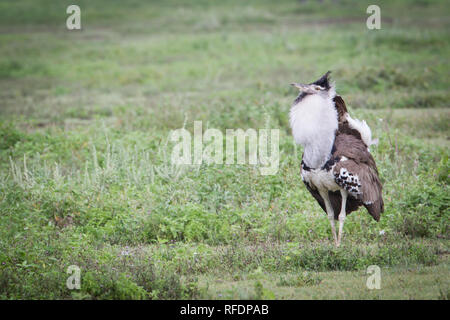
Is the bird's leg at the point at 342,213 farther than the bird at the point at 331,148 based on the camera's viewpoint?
Yes

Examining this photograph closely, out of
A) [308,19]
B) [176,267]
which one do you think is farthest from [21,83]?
[308,19]

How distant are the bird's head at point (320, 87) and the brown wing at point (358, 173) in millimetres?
597

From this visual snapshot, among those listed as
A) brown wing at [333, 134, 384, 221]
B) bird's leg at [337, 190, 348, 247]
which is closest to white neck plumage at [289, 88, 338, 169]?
brown wing at [333, 134, 384, 221]

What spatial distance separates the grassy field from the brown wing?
0.61 m

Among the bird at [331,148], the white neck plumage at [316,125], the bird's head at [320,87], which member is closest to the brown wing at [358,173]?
the bird at [331,148]

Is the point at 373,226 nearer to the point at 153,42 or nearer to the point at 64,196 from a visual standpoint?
the point at 64,196

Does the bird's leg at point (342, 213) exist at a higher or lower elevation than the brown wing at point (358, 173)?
lower

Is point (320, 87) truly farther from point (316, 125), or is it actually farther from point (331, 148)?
point (331, 148)

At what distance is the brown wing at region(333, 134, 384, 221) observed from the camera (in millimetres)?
7422

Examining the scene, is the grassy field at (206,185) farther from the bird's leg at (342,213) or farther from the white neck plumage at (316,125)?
the white neck plumage at (316,125)

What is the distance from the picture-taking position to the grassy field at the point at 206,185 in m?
6.82

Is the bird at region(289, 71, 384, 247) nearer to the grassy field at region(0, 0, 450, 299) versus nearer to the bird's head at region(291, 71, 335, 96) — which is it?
the bird's head at region(291, 71, 335, 96)

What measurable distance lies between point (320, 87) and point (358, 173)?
3.77ft

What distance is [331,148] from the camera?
24.9 feet
